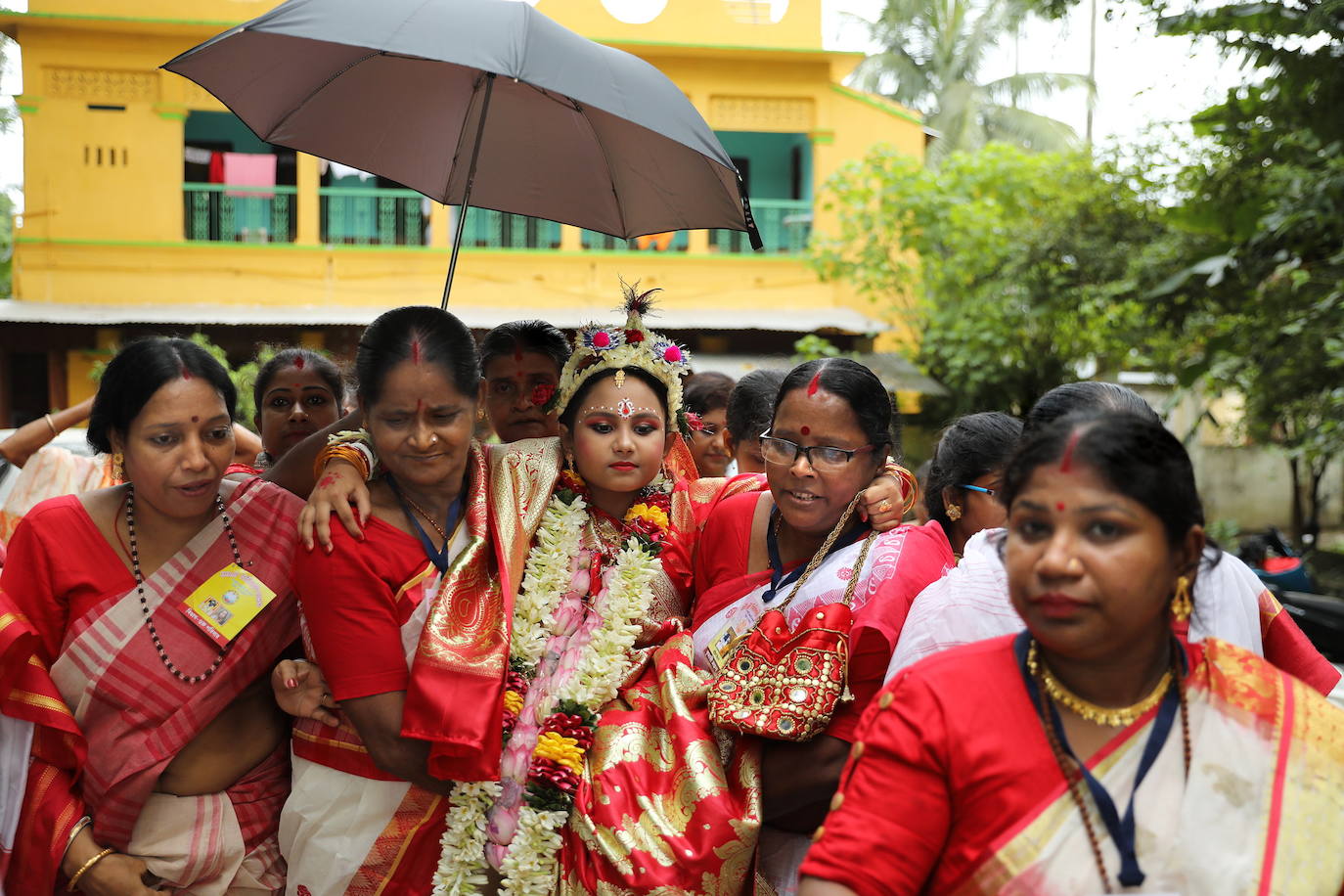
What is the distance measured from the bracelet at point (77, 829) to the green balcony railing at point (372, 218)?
15.5m

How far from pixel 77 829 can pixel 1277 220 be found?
8.73 m

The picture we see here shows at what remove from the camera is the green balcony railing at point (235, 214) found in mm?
17438

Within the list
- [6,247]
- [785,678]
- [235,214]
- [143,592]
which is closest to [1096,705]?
[785,678]

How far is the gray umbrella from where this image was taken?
136 inches

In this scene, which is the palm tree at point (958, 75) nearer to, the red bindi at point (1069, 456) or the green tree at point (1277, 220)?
the green tree at point (1277, 220)

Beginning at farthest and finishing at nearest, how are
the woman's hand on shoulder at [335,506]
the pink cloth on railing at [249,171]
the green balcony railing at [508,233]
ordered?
the green balcony railing at [508,233]
the pink cloth on railing at [249,171]
the woman's hand on shoulder at [335,506]

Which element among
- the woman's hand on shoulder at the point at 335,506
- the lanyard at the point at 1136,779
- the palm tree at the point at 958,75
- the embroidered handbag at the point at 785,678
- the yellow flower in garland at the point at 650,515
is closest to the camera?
the lanyard at the point at 1136,779

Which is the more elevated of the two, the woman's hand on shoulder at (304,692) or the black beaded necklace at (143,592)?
the black beaded necklace at (143,592)

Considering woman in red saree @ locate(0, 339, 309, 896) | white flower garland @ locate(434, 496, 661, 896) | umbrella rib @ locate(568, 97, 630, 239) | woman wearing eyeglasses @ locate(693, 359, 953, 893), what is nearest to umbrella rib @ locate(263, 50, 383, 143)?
umbrella rib @ locate(568, 97, 630, 239)

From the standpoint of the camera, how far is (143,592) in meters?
3.01

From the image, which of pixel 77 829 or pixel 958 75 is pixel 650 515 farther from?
pixel 958 75

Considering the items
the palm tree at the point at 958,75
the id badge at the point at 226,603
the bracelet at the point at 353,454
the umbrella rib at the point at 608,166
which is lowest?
the id badge at the point at 226,603

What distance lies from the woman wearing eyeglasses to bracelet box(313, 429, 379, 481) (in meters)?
0.94

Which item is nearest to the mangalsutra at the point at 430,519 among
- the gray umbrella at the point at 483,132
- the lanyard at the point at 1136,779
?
the gray umbrella at the point at 483,132
